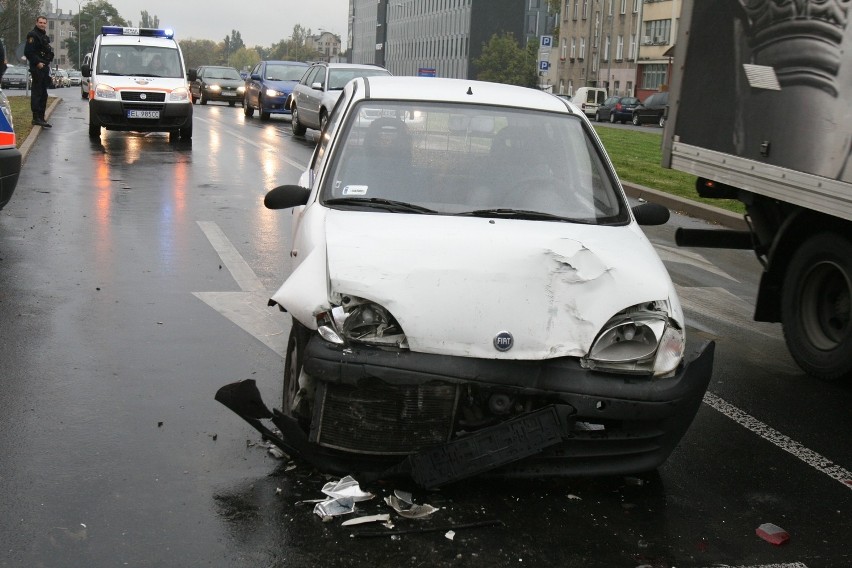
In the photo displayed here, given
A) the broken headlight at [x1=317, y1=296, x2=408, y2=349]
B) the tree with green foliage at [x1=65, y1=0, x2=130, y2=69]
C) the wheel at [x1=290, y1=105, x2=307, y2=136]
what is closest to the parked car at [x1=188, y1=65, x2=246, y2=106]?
the wheel at [x1=290, y1=105, x2=307, y2=136]

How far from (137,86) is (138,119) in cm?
64

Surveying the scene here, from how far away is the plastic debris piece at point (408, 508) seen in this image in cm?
433

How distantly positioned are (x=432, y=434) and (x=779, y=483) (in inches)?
67.6

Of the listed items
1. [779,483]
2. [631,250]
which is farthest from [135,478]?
[779,483]

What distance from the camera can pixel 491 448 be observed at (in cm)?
434

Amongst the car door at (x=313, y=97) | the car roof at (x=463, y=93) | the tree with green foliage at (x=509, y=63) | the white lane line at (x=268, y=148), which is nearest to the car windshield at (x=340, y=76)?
the car door at (x=313, y=97)

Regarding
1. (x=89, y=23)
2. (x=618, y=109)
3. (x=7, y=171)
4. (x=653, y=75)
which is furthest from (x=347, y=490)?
(x=89, y=23)

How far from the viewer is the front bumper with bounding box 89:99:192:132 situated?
68.3 feet

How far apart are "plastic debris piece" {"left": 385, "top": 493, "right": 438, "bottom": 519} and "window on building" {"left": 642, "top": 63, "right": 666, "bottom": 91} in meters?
78.2

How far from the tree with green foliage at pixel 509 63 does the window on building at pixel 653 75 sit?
68.7 ft

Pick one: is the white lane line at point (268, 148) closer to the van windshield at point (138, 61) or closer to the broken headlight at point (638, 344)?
the van windshield at point (138, 61)

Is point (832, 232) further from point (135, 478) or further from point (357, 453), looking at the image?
point (135, 478)

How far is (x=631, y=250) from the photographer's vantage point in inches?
197

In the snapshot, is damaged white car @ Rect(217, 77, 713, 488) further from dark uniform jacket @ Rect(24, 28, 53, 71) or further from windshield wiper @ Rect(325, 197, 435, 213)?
dark uniform jacket @ Rect(24, 28, 53, 71)
